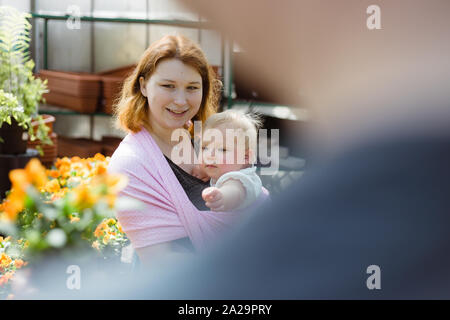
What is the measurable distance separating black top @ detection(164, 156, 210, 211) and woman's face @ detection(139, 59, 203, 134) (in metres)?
0.09

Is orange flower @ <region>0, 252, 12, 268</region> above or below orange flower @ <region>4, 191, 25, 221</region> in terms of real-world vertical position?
below

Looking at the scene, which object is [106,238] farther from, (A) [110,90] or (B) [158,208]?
(A) [110,90]

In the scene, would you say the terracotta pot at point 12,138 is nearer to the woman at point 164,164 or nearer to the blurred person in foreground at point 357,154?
the woman at point 164,164

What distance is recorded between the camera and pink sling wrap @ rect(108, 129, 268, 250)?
103cm

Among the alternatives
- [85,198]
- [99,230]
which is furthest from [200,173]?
[85,198]

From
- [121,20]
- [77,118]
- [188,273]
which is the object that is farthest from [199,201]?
[77,118]

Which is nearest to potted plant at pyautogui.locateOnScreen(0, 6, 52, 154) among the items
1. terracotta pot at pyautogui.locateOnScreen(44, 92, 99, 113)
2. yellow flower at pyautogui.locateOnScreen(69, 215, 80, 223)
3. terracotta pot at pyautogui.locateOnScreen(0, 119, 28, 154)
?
terracotta pot at pyautogui.locateOnScreen(0, 119, 28, 154)

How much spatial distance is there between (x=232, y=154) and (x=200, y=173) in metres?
0.13

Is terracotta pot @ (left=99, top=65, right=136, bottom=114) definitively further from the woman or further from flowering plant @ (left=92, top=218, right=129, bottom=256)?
the woman

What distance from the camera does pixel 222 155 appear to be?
1061mm

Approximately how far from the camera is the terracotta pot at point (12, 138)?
8.45 ft

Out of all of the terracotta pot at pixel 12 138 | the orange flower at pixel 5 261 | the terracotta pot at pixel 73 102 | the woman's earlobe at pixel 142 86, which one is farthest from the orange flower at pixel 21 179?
the terracotta pot at pixel 73 102

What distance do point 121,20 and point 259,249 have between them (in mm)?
3775
